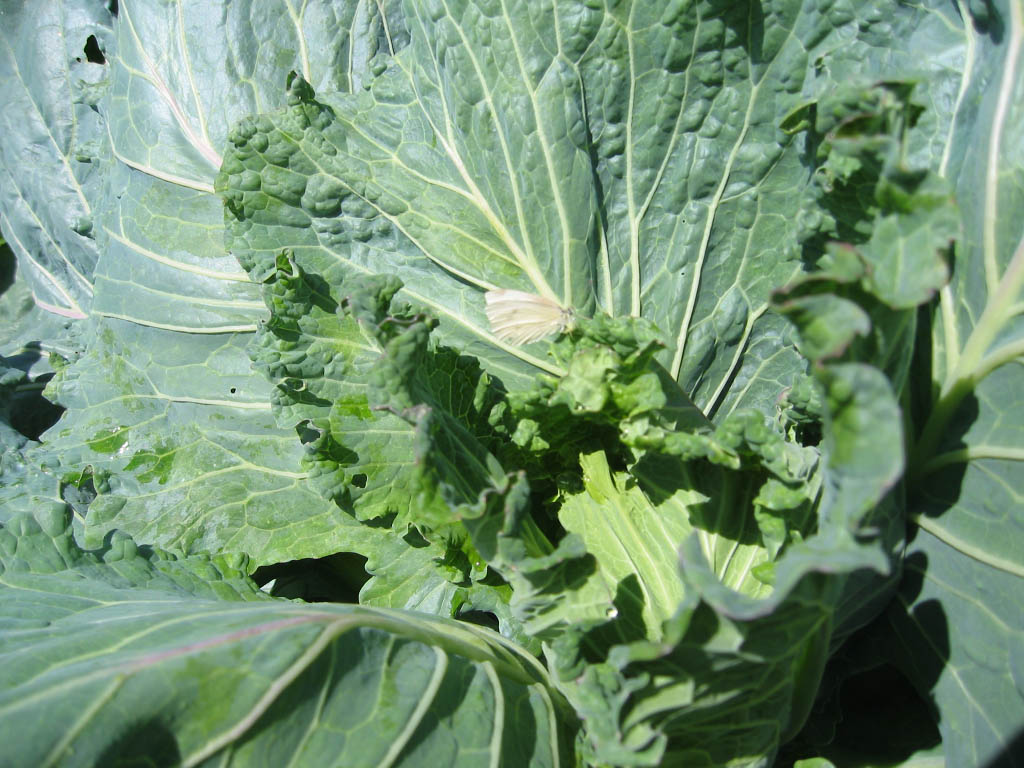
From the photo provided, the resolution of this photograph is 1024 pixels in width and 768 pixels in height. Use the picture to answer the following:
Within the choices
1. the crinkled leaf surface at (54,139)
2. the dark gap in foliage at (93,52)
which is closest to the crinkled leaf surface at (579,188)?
the crinkled leaf surface at (54,139)

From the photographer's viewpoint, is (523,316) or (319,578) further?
(319,578)

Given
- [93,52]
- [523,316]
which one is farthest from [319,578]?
[93,52]

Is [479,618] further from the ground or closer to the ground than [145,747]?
closer to the ground

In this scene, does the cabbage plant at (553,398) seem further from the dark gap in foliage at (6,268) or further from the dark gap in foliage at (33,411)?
the dark gap in foliage at (6,268)

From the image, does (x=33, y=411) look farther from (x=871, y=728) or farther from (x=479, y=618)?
(x=871, y=728)

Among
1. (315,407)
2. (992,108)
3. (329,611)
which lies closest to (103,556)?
(315,407)

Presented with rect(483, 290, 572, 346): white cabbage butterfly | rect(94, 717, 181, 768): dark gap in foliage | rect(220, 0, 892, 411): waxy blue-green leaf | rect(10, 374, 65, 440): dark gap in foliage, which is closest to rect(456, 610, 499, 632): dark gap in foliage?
rect(220, 0, 892, 411): waxy blue-green leaf

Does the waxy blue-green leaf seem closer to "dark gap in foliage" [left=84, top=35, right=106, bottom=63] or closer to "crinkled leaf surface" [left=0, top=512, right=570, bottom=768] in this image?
"crinkled leaf surface" [left=0, top=512, right=570, bottom=768]
